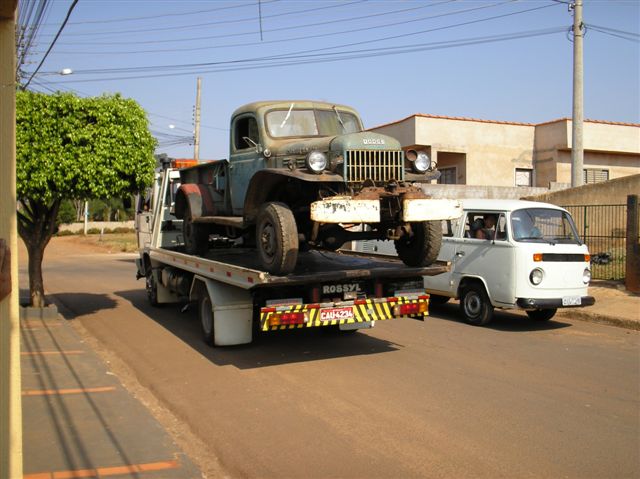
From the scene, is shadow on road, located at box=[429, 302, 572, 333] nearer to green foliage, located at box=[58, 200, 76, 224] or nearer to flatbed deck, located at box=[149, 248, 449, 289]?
flatbed deck, located at box=[149, 248, 449, 289]

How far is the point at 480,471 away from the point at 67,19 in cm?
872

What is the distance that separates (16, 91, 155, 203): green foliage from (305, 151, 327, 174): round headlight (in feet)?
11.8

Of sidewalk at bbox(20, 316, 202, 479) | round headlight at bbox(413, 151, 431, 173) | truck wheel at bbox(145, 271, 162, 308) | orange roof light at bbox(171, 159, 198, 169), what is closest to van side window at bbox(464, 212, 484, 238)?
round headlight at bbox(413, 151, 431, 173)

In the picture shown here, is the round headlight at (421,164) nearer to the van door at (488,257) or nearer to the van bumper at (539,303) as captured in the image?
the van door at (488,257)

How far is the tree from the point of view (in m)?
8.82

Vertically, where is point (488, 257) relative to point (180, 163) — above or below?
below

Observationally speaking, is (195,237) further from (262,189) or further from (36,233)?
(36,233)

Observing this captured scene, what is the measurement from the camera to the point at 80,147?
9.09 meters

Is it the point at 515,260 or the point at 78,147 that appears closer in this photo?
the point at 78,147

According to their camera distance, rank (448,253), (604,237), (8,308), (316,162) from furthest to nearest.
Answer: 1. (604,237)
2. (448,253)
3. (316,162)
4. (8,308)

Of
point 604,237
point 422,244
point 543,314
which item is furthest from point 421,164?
point 604,237

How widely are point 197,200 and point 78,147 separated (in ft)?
6.22

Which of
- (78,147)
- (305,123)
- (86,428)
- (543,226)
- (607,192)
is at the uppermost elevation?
(305,123)

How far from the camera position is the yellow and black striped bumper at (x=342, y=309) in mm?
6863
